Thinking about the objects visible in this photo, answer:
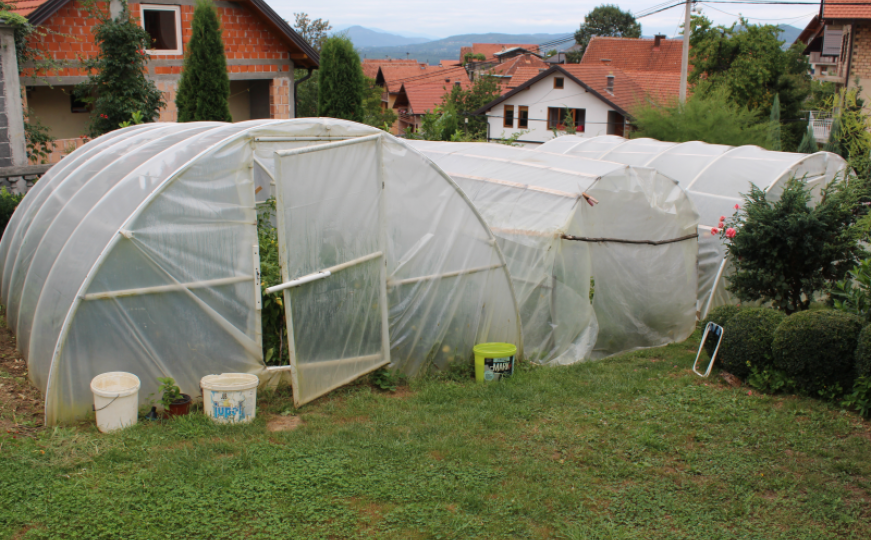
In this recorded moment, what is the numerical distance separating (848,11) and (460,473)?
92.8 ft

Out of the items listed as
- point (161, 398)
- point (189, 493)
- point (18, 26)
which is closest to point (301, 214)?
point (161, 398)

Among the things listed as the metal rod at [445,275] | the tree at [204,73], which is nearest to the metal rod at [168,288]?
the metal rod at [445,275]

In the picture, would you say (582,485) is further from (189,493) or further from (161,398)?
(161,398)

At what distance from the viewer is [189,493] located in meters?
4.89

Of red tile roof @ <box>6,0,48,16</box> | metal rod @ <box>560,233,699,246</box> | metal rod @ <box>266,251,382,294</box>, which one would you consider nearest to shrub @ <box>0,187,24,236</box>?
red tile roof @ <box>6,0,48,16</box>

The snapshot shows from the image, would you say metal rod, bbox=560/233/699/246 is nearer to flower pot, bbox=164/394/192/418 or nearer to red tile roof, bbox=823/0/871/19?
flower pot, bbox=164/394/192/418

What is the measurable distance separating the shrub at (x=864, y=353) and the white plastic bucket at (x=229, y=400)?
5.75m

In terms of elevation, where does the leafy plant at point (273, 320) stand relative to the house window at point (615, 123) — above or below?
below

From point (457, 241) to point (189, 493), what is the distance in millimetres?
4223

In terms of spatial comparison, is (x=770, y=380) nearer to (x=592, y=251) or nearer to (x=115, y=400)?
(x=592, y=251)

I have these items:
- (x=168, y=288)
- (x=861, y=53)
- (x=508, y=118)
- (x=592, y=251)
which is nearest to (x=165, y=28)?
(x=592, y=251)

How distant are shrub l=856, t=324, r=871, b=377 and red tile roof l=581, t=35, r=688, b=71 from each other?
54.2 metres

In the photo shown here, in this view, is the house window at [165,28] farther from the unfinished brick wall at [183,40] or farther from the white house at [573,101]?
the white house at [573,101]

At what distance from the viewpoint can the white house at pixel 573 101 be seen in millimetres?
38656
